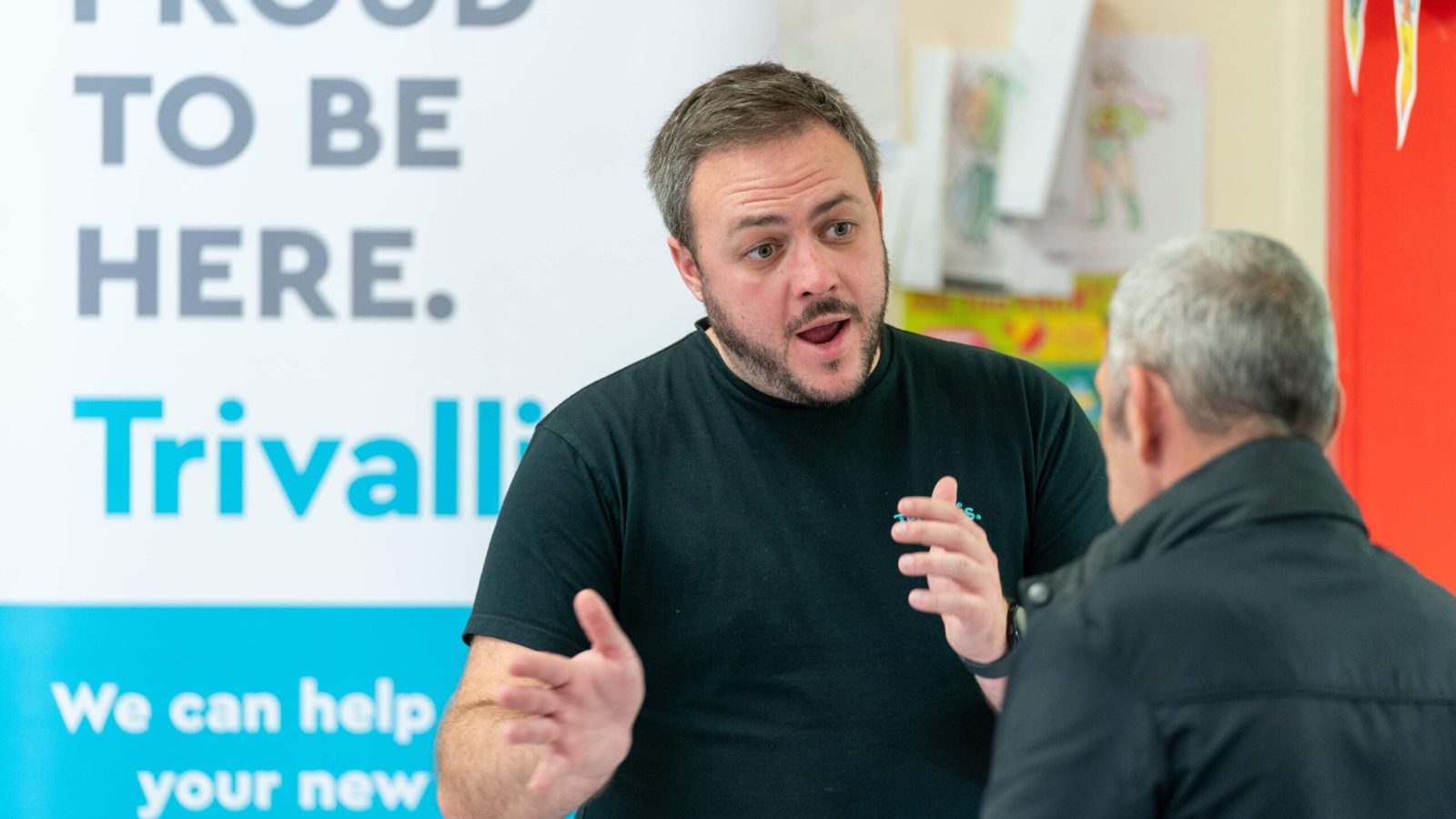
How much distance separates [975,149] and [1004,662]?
1.27 metres

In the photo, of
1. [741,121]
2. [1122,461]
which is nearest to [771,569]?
[741,121]

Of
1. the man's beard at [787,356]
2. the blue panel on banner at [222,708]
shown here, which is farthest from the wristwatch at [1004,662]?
the blue panel on banner at [222,708]

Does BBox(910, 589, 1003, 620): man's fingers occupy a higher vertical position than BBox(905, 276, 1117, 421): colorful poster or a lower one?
lower

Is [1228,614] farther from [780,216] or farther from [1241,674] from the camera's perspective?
[780,216]

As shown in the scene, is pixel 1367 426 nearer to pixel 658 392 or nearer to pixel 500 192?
pixel 658 392

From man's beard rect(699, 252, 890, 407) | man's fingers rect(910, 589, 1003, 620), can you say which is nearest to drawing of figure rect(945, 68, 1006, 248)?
man's beard rect(699, 252, 890, 407)

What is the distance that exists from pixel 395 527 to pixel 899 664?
3.35 ft

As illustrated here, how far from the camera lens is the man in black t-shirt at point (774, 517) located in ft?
5.20

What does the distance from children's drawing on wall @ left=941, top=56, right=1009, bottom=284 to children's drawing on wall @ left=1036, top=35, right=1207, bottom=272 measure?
4.3 inches

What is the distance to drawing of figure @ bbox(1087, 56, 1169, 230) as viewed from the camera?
2537mm

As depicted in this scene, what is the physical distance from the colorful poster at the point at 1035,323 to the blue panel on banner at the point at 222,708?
100cm

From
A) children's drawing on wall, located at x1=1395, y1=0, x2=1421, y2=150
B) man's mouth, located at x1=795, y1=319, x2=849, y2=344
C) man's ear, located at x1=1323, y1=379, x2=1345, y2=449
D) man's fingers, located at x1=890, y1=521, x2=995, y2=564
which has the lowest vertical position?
man's fingers, located at x1=890, y1=521, x2=995, y2=564

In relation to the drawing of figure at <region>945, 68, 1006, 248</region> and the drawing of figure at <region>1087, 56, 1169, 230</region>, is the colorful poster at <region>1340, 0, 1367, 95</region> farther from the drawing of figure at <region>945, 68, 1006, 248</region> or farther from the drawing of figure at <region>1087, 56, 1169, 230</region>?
the drawing of figure at <region>945, 68, 1006, 248</region>

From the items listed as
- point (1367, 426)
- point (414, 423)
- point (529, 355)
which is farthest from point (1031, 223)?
point (414, 423)
